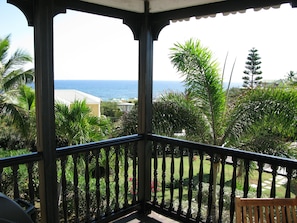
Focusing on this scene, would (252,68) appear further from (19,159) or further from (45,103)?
(19,159)

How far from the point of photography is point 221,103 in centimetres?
533

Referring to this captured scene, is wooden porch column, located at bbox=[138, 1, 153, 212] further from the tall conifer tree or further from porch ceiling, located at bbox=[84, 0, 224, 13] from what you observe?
the tall conifer tree

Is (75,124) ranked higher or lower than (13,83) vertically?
lower

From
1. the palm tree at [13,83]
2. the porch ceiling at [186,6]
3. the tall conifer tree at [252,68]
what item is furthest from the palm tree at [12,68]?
the porch ceiling at [186,6]

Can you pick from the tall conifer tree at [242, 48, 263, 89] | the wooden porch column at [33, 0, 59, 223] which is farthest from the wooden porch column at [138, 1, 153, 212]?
the tall conifer tree at [242, 48, 263, 89]

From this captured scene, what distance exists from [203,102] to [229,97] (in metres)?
0.72

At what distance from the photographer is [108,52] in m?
37.8

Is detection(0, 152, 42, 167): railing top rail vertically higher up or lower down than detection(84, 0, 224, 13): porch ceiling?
lower down

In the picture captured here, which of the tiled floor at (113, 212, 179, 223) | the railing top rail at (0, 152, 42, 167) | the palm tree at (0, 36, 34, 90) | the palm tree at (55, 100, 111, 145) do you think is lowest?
the tiled floor at (113, 212, 179, 223)

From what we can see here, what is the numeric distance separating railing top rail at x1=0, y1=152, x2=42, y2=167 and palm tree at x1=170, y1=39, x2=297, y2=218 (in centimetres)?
292

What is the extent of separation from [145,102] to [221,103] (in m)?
2.55

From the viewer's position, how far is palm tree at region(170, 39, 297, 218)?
443 centimetres

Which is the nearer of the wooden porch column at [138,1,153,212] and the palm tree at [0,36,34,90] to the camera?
the wooden porch column at [138,1,153,212]

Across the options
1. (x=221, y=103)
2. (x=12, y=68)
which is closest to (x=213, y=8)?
(x=221, y=103)
